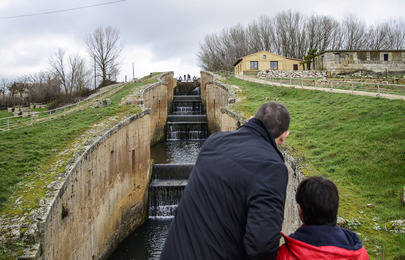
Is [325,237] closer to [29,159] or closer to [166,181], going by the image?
[29,159]

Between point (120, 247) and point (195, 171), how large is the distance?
1108 cm

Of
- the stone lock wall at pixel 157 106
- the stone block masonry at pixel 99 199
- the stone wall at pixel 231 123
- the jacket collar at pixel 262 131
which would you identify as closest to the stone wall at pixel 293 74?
the stone wall at pixel 231 123

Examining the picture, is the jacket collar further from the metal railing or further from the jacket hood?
the metal railing

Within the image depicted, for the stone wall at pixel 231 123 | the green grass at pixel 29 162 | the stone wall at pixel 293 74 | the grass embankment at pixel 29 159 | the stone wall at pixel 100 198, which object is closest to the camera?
the stone wall at pixel 231 123

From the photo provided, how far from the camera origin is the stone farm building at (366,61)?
32.8 m

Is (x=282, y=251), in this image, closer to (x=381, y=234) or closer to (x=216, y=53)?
(x=381, y=234)

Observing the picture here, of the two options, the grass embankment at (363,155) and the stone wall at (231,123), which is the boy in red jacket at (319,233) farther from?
the stone wall at (231,123)

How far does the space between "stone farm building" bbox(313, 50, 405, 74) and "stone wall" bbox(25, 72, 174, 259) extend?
23.8 m

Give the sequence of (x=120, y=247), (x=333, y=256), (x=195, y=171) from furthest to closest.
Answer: (x=120, y=247) → (x=195, y=171) → (x=333, y=256)

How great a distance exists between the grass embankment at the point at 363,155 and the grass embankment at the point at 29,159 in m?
6.43

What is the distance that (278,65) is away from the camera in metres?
40.2

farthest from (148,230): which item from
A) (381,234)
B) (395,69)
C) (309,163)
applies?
(395,69)

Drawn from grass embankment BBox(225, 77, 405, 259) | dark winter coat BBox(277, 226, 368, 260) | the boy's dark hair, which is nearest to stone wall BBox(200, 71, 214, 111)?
grass embankment BBox(225, 77, 405, 259)

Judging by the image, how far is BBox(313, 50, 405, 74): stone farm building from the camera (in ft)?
107
